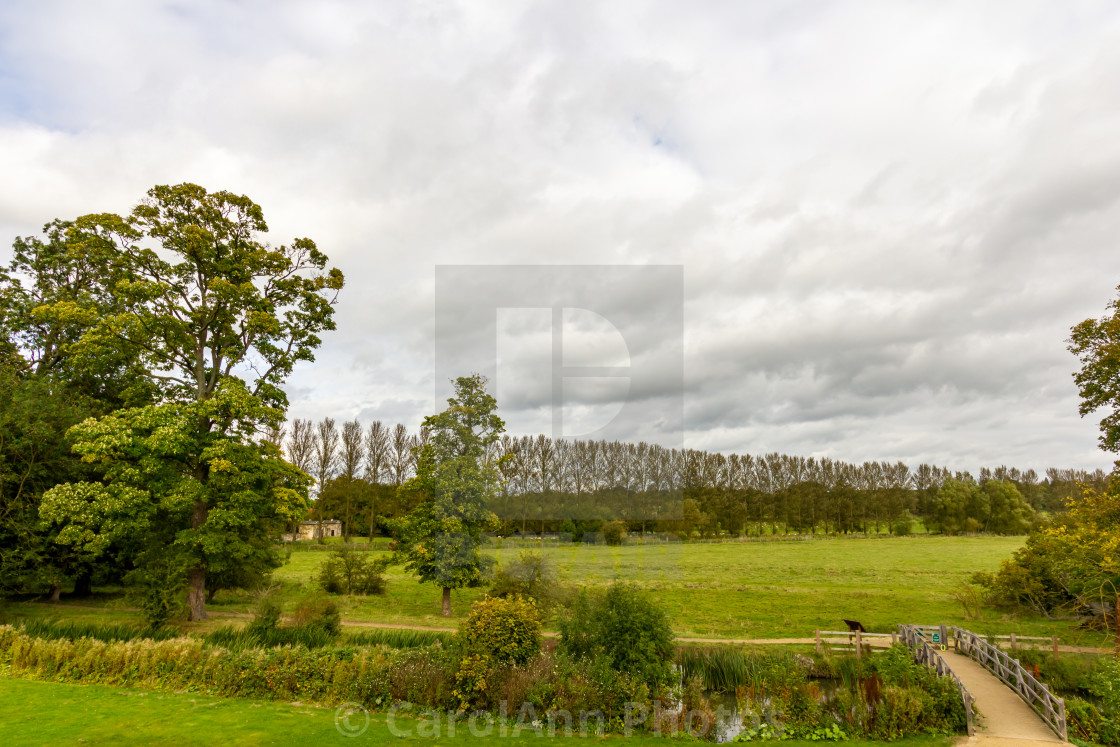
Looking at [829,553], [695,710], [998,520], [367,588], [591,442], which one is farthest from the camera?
[998,520]

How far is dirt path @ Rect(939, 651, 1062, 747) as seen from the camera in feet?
43.9

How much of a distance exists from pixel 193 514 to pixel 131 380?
7.72m

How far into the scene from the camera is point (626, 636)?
15789 mm

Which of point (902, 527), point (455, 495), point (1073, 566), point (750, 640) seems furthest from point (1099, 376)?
point (902, 527)

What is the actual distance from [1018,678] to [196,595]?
2877 cm

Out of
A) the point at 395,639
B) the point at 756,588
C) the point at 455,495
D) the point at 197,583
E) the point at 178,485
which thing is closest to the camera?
the point at 395,639

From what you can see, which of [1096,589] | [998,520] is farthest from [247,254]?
[998,520]

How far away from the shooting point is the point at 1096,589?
71.3 ft

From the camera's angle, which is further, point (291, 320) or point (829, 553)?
point (829, 553)

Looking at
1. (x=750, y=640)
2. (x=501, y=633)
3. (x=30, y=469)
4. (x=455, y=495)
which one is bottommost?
(x=750, y=640)

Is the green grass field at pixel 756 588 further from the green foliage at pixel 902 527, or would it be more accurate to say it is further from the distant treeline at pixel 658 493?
the green foliage at pixel 902 527

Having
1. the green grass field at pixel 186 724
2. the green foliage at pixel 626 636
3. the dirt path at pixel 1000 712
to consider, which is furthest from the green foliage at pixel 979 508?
the green foliage at pixel 626 636

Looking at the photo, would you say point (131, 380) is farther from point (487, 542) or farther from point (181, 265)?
point (487, 542)

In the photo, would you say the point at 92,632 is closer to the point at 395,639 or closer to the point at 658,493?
the point at 395,639
